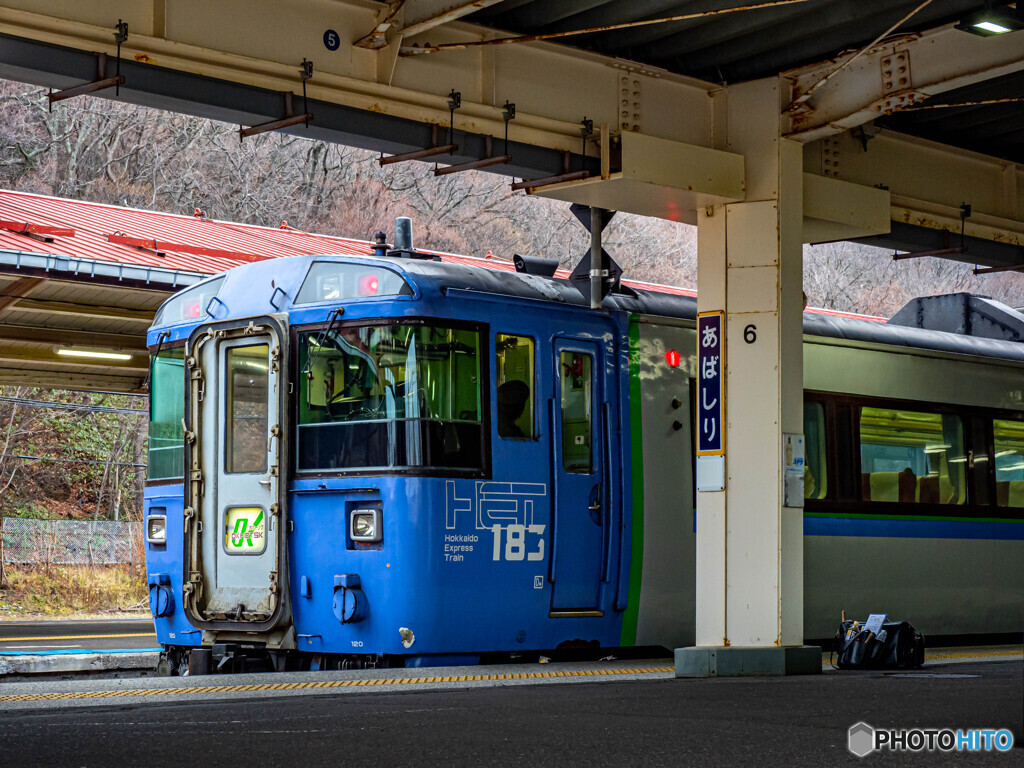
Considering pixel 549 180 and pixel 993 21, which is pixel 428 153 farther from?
pixel 993 21

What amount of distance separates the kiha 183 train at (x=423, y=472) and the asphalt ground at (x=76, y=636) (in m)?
3.05

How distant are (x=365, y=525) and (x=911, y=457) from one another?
19.1 ft

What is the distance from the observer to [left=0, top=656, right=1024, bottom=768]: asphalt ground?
5027 mm

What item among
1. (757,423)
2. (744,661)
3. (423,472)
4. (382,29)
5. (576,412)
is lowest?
(744,661)

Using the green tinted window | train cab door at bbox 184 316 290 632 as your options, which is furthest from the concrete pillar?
the green tinted window

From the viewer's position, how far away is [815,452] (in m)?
12.1

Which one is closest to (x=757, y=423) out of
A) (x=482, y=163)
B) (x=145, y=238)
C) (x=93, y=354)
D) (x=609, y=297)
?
(x=609, y=297)

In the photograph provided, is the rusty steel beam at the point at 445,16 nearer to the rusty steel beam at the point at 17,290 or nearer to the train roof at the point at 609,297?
→ the train roof at the point at 609,297

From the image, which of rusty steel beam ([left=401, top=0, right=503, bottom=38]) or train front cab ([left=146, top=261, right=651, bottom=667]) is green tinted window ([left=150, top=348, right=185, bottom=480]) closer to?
train front cab ([left=146, top=261, right=651, bottom=667])

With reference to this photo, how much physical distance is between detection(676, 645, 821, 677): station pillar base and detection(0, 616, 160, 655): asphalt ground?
6.00 metres

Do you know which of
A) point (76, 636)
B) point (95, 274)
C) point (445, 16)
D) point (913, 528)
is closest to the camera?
point (445, 16)

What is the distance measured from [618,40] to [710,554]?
375 centimetres

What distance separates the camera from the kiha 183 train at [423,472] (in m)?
9.51

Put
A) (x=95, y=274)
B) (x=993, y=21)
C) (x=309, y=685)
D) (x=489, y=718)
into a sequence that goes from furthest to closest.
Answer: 1. (x=95, y=274)
2. (x=993, y=21)
3. (x=309, y=685)
4. (x=489, y=718)
